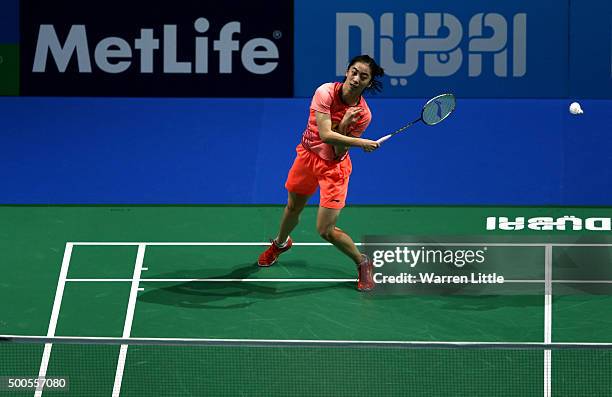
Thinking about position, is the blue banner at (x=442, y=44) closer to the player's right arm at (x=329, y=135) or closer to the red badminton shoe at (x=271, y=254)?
the red badminton shoe at (x=271, y=254)

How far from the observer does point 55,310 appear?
8.42m

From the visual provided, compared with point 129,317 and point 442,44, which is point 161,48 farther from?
point 129,317

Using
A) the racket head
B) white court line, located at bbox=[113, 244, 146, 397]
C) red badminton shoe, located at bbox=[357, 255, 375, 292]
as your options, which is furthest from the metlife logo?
red badminton shoe, located at bbox=[357, 255, 375, 292]

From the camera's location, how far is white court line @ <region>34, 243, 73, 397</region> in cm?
757

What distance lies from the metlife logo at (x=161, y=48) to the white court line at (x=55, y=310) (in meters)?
2.80

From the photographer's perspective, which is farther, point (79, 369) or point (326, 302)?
point (326, 302)

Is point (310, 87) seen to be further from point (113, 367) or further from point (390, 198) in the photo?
point (113, 367)

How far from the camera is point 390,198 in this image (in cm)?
1036

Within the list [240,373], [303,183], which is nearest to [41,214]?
[303,183]

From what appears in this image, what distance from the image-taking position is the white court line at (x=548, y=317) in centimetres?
744

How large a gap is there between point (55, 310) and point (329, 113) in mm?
2263

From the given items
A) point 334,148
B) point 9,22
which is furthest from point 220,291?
point 9,22

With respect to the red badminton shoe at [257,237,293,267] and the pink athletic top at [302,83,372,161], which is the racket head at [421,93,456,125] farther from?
the red badminton shoe at [257,237,293,267]

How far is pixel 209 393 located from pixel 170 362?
393mm
